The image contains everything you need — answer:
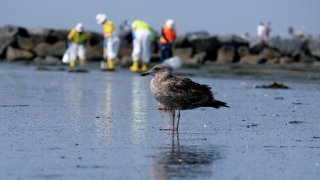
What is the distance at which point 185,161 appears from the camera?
9516 mm

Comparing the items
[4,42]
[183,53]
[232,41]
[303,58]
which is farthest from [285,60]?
[4,42]

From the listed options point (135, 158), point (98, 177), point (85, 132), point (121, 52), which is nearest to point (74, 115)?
point (85, 132)

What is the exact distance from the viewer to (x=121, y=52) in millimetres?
55125

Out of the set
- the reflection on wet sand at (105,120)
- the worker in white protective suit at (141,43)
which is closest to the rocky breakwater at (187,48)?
the worker in white protective suit at (141,43)

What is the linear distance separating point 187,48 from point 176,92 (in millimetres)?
40799

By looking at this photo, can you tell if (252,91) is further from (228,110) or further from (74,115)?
(74,115)

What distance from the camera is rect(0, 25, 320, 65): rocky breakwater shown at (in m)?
51.8

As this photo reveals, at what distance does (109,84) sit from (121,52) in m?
30.6

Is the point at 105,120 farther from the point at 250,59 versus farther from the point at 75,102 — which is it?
the point at 250,59

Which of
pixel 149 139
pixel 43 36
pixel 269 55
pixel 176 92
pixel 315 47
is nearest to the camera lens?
pixel 149 139

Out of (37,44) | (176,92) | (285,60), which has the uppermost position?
(37,44)

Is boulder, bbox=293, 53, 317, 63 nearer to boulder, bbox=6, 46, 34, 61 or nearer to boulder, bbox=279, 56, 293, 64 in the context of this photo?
boulder, bbox=279, 56, 293, 64

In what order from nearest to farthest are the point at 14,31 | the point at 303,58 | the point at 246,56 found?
1. the point at 246,56
2. the point at 303,58
3. the point at 14,31

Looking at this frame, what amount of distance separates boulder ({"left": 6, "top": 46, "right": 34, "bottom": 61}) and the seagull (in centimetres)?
3732
